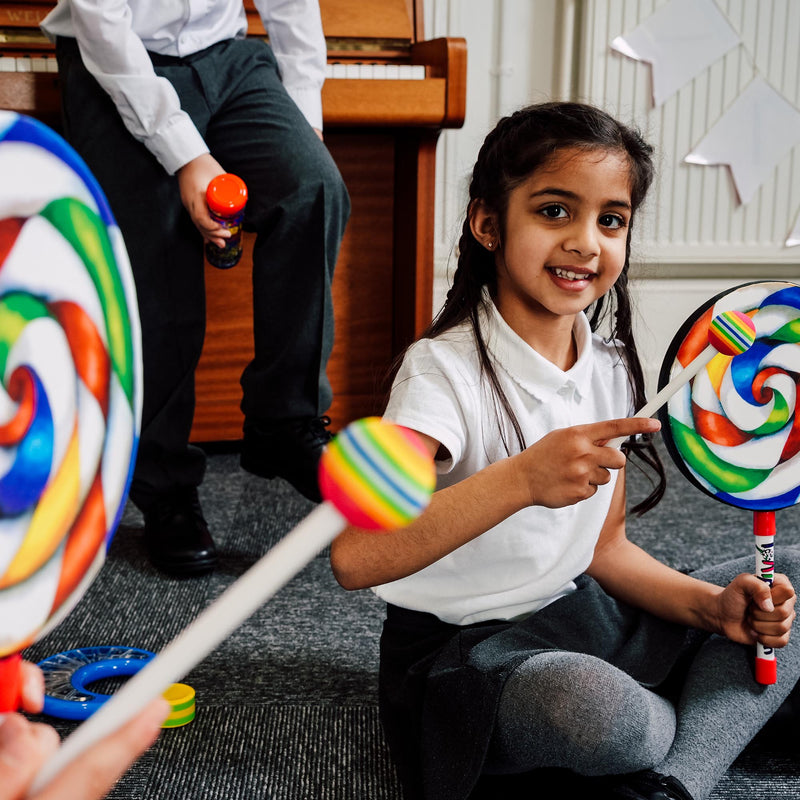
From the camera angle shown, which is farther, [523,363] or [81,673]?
[81,673]

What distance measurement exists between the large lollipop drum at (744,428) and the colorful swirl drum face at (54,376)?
0.57m

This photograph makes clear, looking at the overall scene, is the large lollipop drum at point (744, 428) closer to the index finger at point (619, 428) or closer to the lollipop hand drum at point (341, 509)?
the index finger at point (619, 428)

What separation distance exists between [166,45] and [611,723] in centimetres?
108

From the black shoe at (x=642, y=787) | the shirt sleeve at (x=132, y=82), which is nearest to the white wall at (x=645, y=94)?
the shirt sleeve at (x=132, y=82)

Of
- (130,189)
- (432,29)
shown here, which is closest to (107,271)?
(130,189)

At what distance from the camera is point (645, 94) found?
2.27 metres

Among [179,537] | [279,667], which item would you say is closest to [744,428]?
[279,667]

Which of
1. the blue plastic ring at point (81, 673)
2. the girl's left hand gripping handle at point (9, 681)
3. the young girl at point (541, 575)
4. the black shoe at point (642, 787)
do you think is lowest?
the blue plastic ring at point (81, 673)

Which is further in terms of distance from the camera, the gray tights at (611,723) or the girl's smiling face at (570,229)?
the girl's smiling face at (570,229)

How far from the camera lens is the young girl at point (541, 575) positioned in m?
0.77

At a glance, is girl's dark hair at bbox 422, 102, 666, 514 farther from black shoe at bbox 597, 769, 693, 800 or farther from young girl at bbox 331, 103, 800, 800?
black shoe at bbox 597, 769, 693, 800

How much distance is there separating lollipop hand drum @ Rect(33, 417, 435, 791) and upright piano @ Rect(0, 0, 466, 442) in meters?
1.44

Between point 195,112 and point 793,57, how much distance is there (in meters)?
1.54

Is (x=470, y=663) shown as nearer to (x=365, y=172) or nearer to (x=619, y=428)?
(x=619, y=428)
